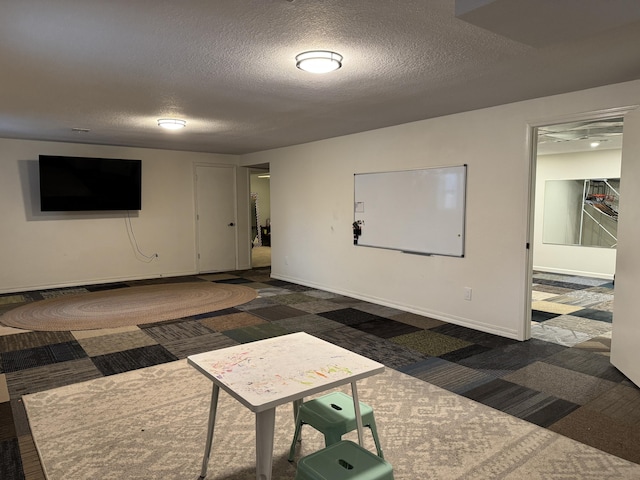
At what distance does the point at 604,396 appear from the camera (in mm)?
2990

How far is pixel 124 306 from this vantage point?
5484 millimetres

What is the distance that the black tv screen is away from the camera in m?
6.36

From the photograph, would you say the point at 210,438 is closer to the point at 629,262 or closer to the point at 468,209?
the point at 629,262

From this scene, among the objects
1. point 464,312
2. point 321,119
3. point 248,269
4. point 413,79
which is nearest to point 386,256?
point 464,312

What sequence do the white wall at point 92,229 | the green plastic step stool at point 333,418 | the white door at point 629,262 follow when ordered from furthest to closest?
the white wall at point 92,229, the white door at point 629,262, the green plastic step stool at point 333,418

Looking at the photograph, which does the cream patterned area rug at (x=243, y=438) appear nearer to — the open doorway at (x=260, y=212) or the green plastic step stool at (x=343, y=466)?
the green plastic step stool at (x=343, y=466)

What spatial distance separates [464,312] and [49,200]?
19.7 feet

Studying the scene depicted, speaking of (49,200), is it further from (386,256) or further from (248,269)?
(386,256)

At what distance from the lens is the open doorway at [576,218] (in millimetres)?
6414

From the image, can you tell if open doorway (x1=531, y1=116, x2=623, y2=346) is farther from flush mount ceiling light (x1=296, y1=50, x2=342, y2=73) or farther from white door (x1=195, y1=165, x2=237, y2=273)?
white door (x1=195, y1=165, x2=237, y2=273)

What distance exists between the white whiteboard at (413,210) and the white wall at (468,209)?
0.09 m

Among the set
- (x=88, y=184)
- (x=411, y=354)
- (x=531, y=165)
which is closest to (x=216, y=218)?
(x=88, y=184)

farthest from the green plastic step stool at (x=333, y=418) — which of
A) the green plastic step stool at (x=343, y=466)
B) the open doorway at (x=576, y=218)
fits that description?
the open doorway at (x=576, y=218)

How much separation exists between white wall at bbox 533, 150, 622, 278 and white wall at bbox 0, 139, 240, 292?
606 cm
